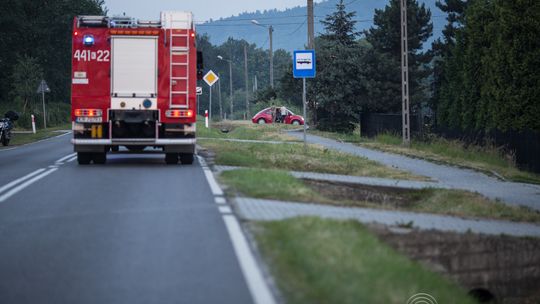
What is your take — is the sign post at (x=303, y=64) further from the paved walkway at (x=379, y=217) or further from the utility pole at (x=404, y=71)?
the paved walkway at (x=379, y=217)

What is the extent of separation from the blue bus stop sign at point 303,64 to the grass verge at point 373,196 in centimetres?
855

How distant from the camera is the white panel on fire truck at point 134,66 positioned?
Result: 67.9 ft

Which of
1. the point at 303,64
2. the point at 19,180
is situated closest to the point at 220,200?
the point at 19,180

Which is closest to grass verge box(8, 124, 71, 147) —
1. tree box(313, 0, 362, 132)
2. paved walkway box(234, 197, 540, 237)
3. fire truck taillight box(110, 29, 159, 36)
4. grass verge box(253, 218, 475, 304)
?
tree box(313, 0, 362, 132)

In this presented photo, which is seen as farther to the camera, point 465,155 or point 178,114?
point 465,155

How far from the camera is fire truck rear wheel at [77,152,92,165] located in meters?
21.3

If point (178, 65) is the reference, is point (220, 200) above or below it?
below

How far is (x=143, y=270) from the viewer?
8148mm

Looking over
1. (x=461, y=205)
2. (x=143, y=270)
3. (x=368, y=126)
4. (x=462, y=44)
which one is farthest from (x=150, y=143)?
(x=368, y=126)

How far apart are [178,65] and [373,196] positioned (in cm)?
635

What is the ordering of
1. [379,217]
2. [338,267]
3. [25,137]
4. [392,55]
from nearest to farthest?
1. [338,267]
2. [379,217]
3. [25,137]
4. [392,55]

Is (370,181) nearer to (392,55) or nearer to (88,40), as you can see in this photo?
(88,40)

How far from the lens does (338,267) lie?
7.46 m

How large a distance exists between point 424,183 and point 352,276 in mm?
12071
